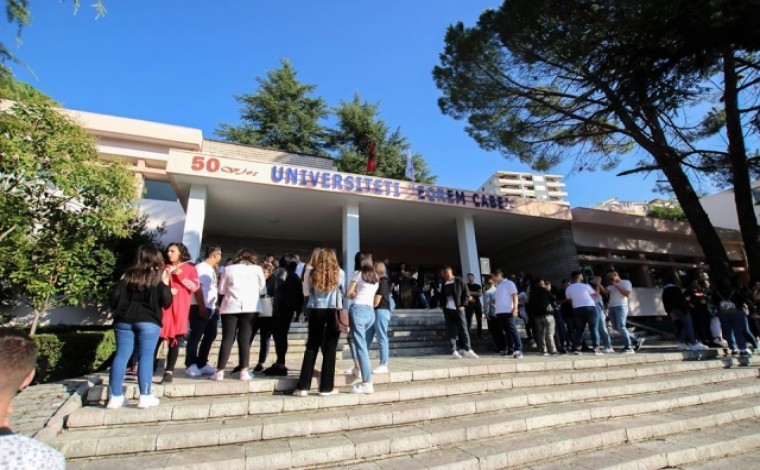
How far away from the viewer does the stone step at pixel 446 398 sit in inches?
129

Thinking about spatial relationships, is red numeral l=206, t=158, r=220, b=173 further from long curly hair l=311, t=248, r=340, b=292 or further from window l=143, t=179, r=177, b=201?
long curly hair l=311, t=248, r=340, b=292

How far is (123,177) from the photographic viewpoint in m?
7.56

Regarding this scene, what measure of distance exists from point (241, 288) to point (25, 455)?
10.9ft

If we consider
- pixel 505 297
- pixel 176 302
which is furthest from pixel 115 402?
pixel 505 297

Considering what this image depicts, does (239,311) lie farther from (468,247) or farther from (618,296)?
(468,247)

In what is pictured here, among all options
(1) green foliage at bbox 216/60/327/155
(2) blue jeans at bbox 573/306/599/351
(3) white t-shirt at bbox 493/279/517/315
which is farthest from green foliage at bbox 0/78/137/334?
(1) green foliage at bbox 216/60/327/155

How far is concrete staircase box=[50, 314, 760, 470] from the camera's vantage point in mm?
2844

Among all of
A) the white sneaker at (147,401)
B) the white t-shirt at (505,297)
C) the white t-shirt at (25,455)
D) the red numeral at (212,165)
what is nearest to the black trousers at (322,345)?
the white sneaker at (147,401)

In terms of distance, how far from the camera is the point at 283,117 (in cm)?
2556

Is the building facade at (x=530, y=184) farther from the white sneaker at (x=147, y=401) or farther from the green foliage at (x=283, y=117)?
the white sneaker at (x=147, y=401)

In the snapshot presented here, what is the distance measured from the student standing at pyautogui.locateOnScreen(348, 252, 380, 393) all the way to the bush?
16.2 ft

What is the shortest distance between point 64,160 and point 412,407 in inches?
273

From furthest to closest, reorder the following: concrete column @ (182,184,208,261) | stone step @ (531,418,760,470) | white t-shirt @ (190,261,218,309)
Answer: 1. concrete column @ (182,184,208,261)
2. white t-shirt @ (190,261,218,309)
3. stone step @ (531,418,760,470)

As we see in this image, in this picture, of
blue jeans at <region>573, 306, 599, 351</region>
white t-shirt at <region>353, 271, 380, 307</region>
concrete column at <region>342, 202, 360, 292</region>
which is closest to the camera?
white t-shirt at <region>353, 271, 380, 307</region>
